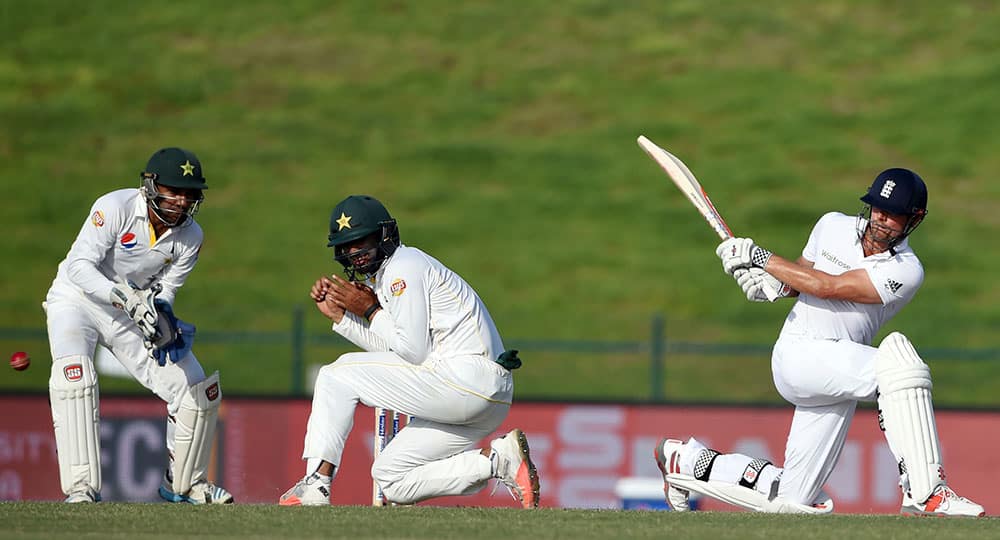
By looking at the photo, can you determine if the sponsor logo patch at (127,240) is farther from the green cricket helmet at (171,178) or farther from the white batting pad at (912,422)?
the white batting pad at (912,422)

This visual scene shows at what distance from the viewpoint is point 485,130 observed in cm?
2744

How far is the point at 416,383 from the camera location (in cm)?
745

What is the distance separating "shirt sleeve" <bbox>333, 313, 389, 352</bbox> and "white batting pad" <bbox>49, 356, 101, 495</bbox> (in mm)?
1307

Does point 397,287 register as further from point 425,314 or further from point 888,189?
point 888,189

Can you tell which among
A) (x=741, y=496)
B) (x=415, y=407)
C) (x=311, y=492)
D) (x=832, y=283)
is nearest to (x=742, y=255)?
(x=832, y=283)

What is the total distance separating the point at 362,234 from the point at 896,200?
2.54 metres

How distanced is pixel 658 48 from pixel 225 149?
8.83m

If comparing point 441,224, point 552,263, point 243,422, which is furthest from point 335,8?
point 243,422

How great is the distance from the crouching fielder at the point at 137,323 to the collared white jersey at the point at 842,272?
125 inches

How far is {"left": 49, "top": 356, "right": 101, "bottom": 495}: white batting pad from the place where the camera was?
776 cm

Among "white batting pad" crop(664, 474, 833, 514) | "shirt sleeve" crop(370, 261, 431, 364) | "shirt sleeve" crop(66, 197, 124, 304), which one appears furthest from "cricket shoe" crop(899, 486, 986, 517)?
"shirt sleeve" crop(66, 197, 124, 304)

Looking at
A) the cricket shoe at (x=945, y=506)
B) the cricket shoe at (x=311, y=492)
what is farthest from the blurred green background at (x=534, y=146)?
the cricket shoe at (x=945, y=506)

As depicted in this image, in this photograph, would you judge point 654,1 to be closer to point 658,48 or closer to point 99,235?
point 658,48

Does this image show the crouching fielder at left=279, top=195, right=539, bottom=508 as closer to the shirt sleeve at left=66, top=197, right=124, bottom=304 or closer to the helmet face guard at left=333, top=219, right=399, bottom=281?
the helmet face guard at left=333, top=219, right=399, bottom=281
